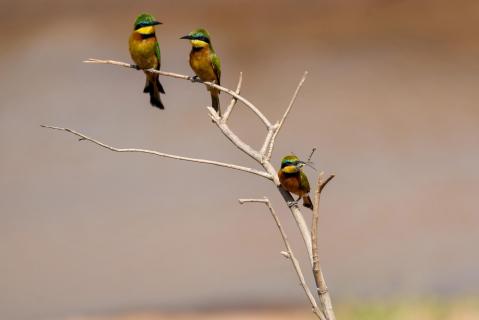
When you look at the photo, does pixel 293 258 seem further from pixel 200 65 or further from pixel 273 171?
pixel 200 65

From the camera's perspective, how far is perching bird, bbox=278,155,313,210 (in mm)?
1876

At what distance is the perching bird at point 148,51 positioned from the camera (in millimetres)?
2820

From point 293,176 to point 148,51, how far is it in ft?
4.09

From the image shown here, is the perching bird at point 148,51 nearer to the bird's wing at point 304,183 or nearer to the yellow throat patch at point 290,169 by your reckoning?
the bird's wing at point 304,183

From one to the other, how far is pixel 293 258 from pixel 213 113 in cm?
41

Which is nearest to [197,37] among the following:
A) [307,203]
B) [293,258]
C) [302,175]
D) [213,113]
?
[307,203]

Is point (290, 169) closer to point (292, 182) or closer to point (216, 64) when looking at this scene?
point (292, 182)

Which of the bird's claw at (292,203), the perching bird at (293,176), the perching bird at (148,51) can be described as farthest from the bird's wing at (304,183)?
the perching bird at (148,51)

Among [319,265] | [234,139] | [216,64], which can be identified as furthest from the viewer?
[216,64]

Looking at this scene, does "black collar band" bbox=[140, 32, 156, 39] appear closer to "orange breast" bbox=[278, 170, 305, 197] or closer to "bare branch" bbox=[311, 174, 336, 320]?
"orange breast" bbox=[278, 170, 305, 197]

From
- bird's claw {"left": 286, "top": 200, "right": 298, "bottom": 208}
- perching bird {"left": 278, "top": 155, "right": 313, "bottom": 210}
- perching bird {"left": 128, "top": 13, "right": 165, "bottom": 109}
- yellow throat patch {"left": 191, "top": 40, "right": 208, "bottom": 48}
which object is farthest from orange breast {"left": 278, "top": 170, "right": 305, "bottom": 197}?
yellow throat patch {"left": 191, "top": 40, "right": 208, "bottom": 48}

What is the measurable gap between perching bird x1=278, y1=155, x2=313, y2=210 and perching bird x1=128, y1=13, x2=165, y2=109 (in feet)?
3.05

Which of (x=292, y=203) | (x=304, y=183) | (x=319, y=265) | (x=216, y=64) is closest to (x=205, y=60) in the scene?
(x=216, y=64)

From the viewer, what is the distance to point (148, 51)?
300cm
